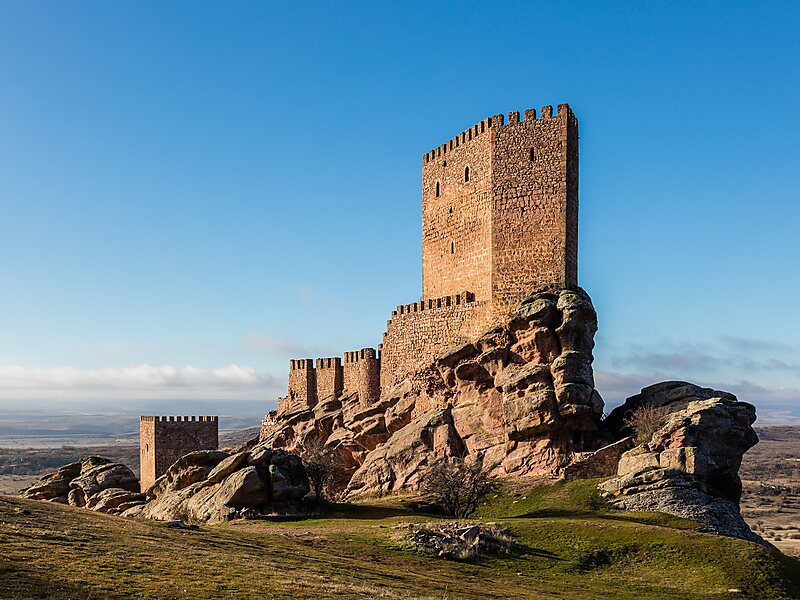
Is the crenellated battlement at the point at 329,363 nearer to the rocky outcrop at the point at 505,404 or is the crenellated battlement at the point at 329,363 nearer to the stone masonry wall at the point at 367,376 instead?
the stone masonry wall at the point at 367,376

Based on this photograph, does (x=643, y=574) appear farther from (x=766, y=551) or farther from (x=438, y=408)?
(x=438, y=408)

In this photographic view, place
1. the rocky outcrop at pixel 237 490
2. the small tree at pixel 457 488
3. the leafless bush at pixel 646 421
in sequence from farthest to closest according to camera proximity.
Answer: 1. the leafless bush at pixel 646 421
2. the small tree at pixel 457 488
3. the rocky outcrop at pixel 237 490

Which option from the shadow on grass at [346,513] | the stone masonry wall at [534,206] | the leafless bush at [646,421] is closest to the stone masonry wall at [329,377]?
the stone masonry wall at [534,206]

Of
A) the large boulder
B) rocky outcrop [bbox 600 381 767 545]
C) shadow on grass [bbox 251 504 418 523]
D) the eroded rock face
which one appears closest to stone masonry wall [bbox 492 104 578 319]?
the large boulder

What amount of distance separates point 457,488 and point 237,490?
34.5 ft

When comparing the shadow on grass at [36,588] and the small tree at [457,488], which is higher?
the shadow on grass at [36,588]

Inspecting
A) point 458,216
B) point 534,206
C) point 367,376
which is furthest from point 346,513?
point 458,216

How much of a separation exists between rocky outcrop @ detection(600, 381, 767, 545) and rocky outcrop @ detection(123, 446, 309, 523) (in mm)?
15468

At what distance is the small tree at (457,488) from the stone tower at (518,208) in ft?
38.4

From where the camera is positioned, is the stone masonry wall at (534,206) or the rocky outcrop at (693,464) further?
the stone masonry wall at (534,206)

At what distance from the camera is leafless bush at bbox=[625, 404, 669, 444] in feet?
143

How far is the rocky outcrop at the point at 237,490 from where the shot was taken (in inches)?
1511

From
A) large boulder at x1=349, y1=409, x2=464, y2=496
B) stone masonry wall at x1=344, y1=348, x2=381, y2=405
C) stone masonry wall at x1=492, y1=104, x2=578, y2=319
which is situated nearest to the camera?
large boulder at x1=349, y1=409, x2=464, y2=496

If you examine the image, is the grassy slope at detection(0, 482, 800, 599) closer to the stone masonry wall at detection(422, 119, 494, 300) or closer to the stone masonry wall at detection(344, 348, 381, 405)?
the stone masonry wall at detection(422, 119, 494, 300)
